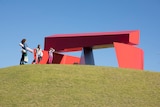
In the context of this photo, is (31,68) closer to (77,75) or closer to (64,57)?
(77,75)

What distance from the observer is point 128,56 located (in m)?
21.0

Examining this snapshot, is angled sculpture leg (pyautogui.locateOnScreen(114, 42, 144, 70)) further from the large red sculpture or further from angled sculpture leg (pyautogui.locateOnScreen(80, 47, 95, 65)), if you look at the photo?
angled sculpture leg (pyautogui.locateOnScreen(80, 47, 95, 65))

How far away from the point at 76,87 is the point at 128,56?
8665mm

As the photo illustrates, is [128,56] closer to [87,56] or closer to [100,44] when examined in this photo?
[100,44]

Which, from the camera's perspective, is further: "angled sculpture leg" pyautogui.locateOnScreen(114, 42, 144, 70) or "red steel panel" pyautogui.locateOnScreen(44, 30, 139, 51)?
"red steel panel" pyautogui.locateOnScreen(44, 30, 139, 51)

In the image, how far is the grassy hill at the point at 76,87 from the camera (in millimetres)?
11797

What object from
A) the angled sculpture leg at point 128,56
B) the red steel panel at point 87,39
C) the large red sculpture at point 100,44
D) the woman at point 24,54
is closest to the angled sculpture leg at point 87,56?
the large red sculpture at point 100,44

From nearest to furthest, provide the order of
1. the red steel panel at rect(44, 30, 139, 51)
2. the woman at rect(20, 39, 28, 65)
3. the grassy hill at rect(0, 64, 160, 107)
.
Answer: the grassy hill at rect(0, 64, 160, 107) < the woman at rect(20, 39, 28, 65) < the red steel panel at rect(44, 30, 139, 51)

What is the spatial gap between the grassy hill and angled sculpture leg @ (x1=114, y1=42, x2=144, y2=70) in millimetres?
4523

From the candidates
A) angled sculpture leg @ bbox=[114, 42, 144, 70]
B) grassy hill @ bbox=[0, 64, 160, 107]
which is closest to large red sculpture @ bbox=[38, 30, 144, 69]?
angled sculpture leg @ bbox=[114, 42, 144, 70]

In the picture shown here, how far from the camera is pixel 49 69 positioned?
1525 cm

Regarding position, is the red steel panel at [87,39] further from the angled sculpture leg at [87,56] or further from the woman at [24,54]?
the woman at [24,54]

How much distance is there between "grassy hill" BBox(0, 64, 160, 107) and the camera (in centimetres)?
1180

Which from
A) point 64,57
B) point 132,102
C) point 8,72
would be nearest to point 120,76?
point 132,102
